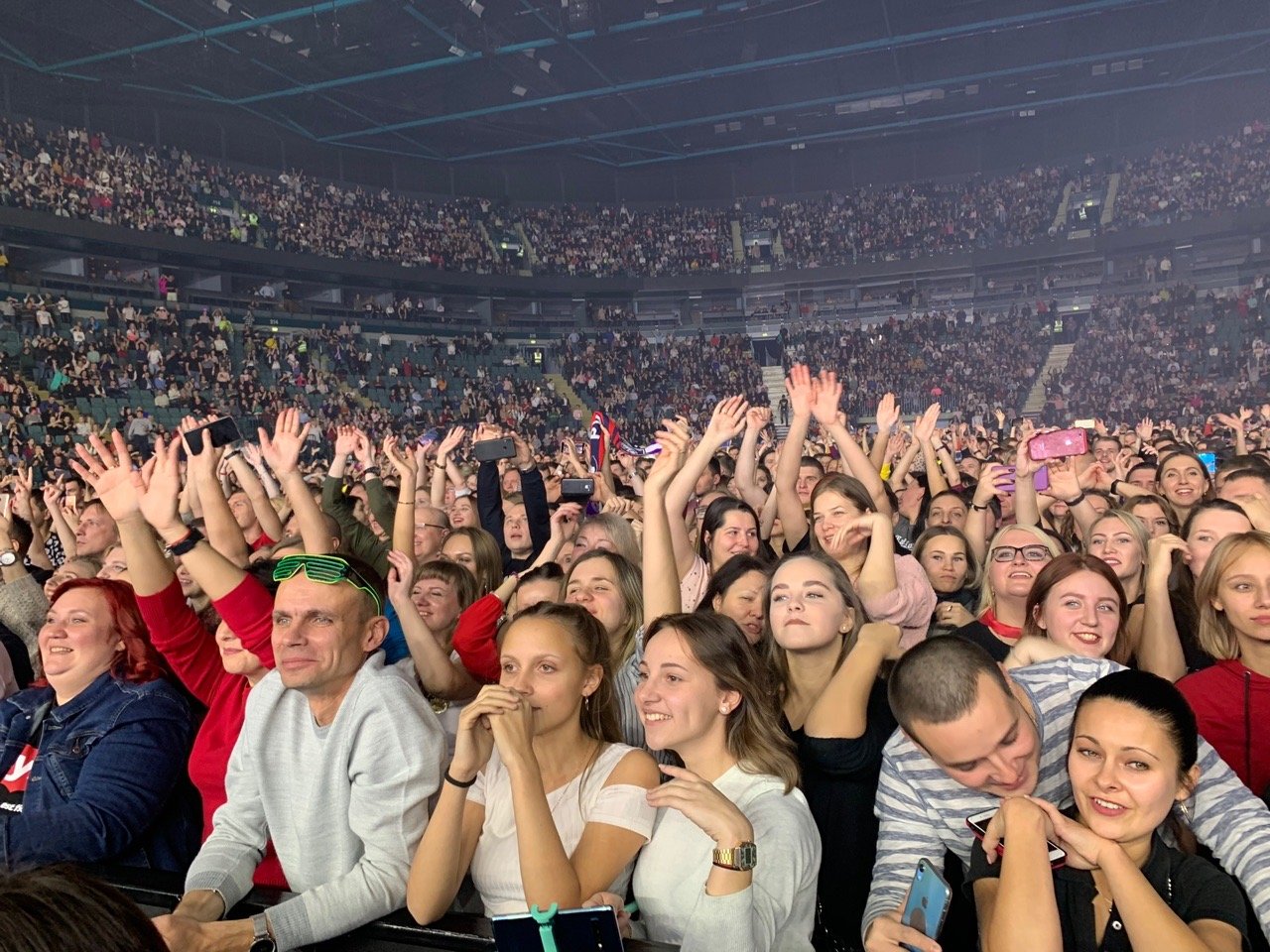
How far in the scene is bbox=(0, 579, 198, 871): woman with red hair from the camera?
244 cm

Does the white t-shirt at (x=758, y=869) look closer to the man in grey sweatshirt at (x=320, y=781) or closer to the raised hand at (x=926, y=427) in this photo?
the man in grey sweatshirt at (x=320, y=781)

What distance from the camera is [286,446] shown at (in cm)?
433

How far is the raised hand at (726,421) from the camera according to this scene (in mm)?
3702

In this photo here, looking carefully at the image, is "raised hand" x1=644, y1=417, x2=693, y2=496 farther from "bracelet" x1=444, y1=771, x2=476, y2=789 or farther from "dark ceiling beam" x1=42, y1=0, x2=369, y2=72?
"dark ceiling beam" x1=42, y1=0, x2=369, y2=72

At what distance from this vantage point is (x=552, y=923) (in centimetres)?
169

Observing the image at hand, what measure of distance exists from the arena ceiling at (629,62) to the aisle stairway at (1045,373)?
301 inches

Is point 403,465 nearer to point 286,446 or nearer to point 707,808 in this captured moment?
point 286,446

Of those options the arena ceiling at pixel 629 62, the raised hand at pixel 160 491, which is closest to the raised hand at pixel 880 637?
the raised hand at pixel 160 491

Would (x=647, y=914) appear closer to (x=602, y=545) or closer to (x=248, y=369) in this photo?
(x=602, y=545)

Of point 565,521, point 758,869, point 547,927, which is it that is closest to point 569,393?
point 565,521

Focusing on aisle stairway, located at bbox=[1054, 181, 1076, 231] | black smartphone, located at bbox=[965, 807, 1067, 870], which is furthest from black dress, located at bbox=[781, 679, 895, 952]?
aisle stairway, located at bbox=[1054, 181, 1076, 231]

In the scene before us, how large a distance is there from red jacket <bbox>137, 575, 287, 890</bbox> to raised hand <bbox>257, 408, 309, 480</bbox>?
1.44 m

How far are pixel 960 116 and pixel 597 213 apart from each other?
1181 cm

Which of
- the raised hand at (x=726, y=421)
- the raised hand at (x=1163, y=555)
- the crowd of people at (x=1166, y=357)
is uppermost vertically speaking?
the crowd of people at (x=1166, y=357)
